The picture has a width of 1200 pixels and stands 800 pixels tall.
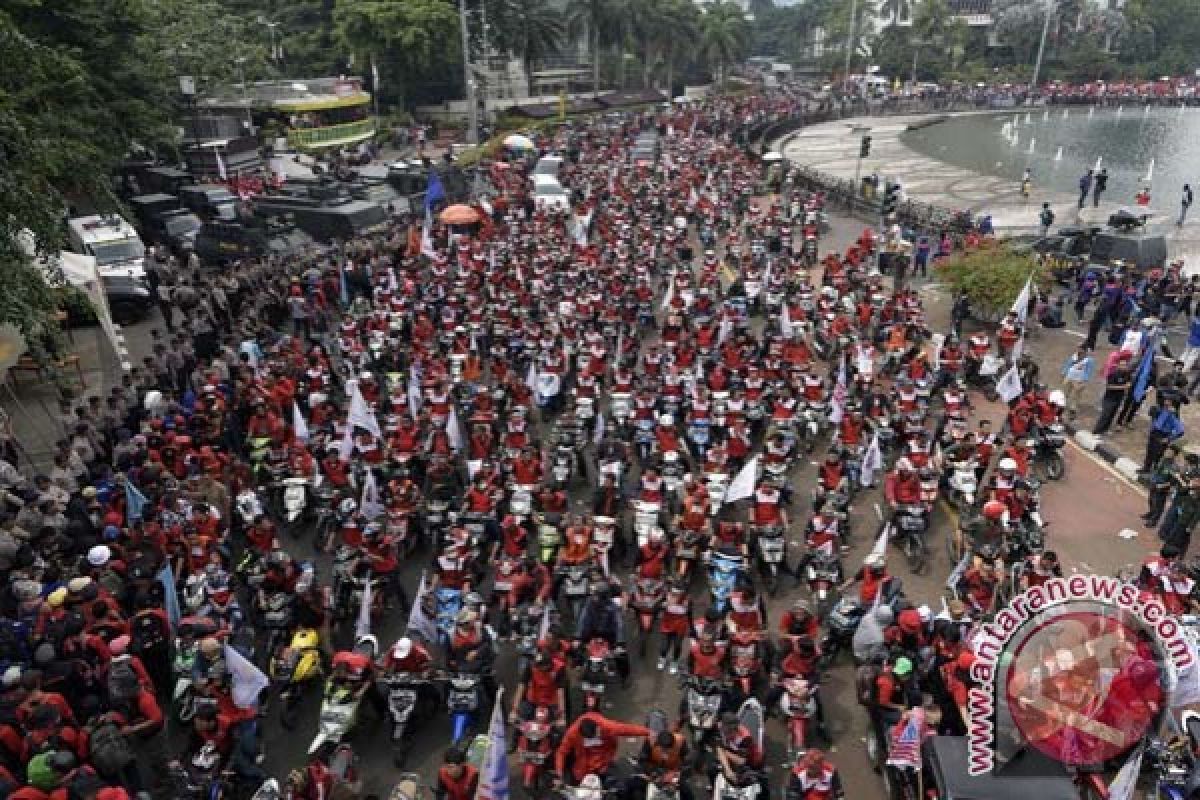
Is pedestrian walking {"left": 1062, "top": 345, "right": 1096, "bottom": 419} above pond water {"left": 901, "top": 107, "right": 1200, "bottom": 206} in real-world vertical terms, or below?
above

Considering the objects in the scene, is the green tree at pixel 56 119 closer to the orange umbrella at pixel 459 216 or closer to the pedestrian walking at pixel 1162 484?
the orange umbrella at pixel 459 216

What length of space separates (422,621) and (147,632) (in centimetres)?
328

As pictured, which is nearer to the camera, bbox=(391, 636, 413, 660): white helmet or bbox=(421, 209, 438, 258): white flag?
bbox=(391, 636, 413, 660): white helmet

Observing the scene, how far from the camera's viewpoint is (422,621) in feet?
34.2

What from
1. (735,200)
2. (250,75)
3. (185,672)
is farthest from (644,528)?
(250,75)

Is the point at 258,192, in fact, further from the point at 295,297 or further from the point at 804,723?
the point at 804,723

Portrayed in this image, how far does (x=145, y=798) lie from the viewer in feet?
24.8

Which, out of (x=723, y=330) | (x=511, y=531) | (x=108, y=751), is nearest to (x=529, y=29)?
(x=723, y=330)

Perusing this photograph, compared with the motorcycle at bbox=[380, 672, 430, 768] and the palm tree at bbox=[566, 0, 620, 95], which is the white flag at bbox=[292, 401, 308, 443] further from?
the palm tree at bbox=[566, 0, 620, 95]

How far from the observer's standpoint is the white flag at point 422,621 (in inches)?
410

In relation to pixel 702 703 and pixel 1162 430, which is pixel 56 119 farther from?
pixel 1162 430

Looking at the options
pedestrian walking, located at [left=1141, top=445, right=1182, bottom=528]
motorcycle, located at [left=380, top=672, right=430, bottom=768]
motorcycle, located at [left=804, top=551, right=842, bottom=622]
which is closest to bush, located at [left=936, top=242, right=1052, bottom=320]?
pedestrian walking, located at [left=1141, top=445, right=1182, bottom=528]

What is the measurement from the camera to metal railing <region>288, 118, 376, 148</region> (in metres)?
53.2

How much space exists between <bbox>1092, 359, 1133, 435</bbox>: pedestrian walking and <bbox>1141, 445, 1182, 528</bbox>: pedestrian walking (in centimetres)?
246
